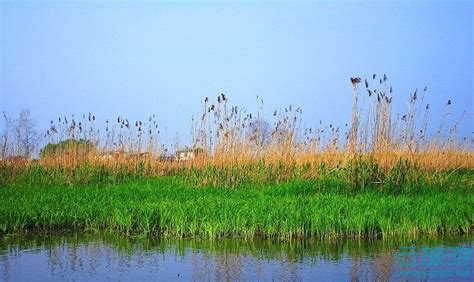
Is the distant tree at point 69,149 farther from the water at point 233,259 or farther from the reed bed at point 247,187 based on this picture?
the water at point 233,259

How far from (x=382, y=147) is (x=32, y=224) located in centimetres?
585

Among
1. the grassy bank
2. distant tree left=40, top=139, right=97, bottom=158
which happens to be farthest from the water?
distant tree left=40, top=139, right=97, bottom=158

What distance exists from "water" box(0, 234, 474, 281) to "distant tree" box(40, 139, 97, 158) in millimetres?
6583

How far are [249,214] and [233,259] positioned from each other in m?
1.74

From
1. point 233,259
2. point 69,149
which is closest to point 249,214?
point 233,259

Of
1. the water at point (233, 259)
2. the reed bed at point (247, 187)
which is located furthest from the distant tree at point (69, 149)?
the water at point (233, 259)

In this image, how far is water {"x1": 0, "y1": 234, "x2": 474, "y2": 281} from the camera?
4.95 m

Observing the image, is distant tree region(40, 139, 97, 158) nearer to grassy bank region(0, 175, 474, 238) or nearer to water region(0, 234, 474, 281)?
grassy bank region(0, 175, 474, 238)

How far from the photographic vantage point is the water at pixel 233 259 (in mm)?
4945

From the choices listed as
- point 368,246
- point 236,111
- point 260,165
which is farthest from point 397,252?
point 236,111

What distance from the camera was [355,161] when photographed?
32.6 ft

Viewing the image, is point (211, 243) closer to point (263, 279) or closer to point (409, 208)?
point (263, 279)

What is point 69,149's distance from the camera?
1338 centimetres

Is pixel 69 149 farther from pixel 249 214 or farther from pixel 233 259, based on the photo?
pixel 233 259
